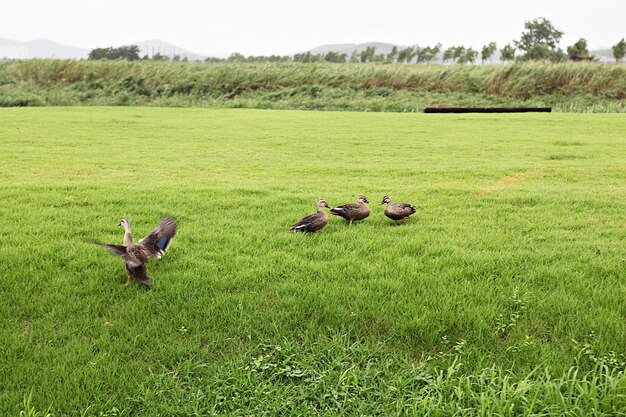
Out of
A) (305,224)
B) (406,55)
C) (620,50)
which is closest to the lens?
(305,224)

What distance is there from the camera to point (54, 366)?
11.4 ft

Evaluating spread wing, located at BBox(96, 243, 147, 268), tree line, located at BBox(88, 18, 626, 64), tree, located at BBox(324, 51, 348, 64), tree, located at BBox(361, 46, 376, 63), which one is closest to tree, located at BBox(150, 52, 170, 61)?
tree line, located at BBox(88, 18, 626, 64)

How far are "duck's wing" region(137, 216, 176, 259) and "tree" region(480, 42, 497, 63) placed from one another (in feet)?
242

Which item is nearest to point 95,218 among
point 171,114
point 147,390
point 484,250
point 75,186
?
point 75,186

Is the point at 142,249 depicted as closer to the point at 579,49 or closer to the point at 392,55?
the point at 579,49

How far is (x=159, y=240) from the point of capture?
488 cm

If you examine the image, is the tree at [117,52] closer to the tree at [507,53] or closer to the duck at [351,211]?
the tree at [507,53]

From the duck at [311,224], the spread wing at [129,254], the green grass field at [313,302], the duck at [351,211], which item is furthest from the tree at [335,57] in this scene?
the spread wing at [129,254]

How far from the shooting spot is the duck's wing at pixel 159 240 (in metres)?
4.75

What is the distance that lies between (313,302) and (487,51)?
7639 cm

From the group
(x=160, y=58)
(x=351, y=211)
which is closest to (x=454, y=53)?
(x=160, y=58)

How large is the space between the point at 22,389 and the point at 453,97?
30949 millimetres

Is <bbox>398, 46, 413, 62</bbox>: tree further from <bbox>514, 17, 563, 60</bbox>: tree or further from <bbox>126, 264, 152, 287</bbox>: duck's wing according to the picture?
<bbox>126, 264, 152, 287</bbox>: duck's wing

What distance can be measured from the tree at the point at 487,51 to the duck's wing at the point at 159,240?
73.9 metres
